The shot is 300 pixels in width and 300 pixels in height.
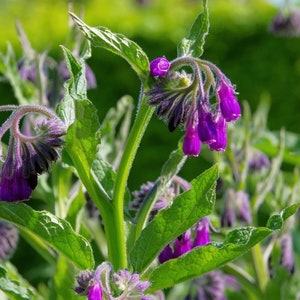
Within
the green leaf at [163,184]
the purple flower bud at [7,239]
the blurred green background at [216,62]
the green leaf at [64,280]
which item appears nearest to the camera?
the green leaf at [163,184]

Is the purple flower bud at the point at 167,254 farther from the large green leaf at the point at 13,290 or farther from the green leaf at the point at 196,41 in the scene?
the green leaf at the point at 196,41

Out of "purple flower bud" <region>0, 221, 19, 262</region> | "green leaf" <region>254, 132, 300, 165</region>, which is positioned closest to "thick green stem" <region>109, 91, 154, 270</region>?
"purple flower bud" <region>0, 221, 19, 262</region>

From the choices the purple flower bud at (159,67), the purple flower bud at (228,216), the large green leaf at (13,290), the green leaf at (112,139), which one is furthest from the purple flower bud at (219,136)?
the purple flower bud at (228,216)

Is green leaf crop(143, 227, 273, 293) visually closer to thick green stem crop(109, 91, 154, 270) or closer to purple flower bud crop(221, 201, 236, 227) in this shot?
thick green stem crop(109, 91, 154, 270)

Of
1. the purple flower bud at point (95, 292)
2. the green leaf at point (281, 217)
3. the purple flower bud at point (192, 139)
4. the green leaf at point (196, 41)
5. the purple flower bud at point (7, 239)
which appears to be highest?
the green leaf at point (196, 41)

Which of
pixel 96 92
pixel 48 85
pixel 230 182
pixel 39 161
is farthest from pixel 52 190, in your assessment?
pixel 96 92

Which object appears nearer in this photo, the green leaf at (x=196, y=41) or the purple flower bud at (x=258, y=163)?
the green leaf at (x=196, y=41)
